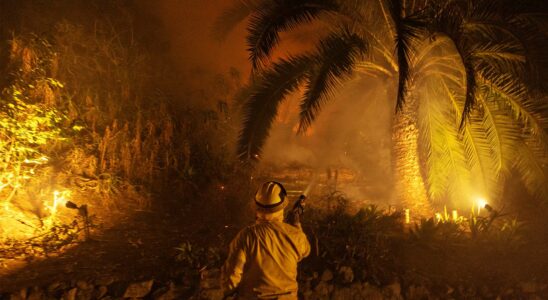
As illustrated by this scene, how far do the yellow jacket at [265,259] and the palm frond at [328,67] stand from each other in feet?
9.27

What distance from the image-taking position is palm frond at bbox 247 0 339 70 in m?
5.46

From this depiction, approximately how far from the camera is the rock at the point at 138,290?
4211mm

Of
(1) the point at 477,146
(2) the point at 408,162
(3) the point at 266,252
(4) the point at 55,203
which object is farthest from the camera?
(1) the point at 477,146

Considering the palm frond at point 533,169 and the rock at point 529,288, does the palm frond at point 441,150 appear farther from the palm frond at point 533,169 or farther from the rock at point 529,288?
the rock at point 529,288

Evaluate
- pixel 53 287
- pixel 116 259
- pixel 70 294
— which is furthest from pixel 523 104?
pixel 53 287

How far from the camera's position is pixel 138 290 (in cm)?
424

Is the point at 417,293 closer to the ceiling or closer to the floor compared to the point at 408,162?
closer to the floor

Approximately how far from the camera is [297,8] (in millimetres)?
5547

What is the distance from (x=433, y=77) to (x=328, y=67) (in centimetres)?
295

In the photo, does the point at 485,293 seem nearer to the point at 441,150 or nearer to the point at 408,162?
the point at 408,162

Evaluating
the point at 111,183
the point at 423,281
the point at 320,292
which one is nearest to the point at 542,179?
the point at 423,281

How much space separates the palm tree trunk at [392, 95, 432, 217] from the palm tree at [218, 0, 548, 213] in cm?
2

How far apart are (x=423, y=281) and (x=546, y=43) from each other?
11.9 feet

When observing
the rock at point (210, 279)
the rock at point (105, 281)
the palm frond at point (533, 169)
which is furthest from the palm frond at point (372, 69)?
the rock at point (105, 281)
